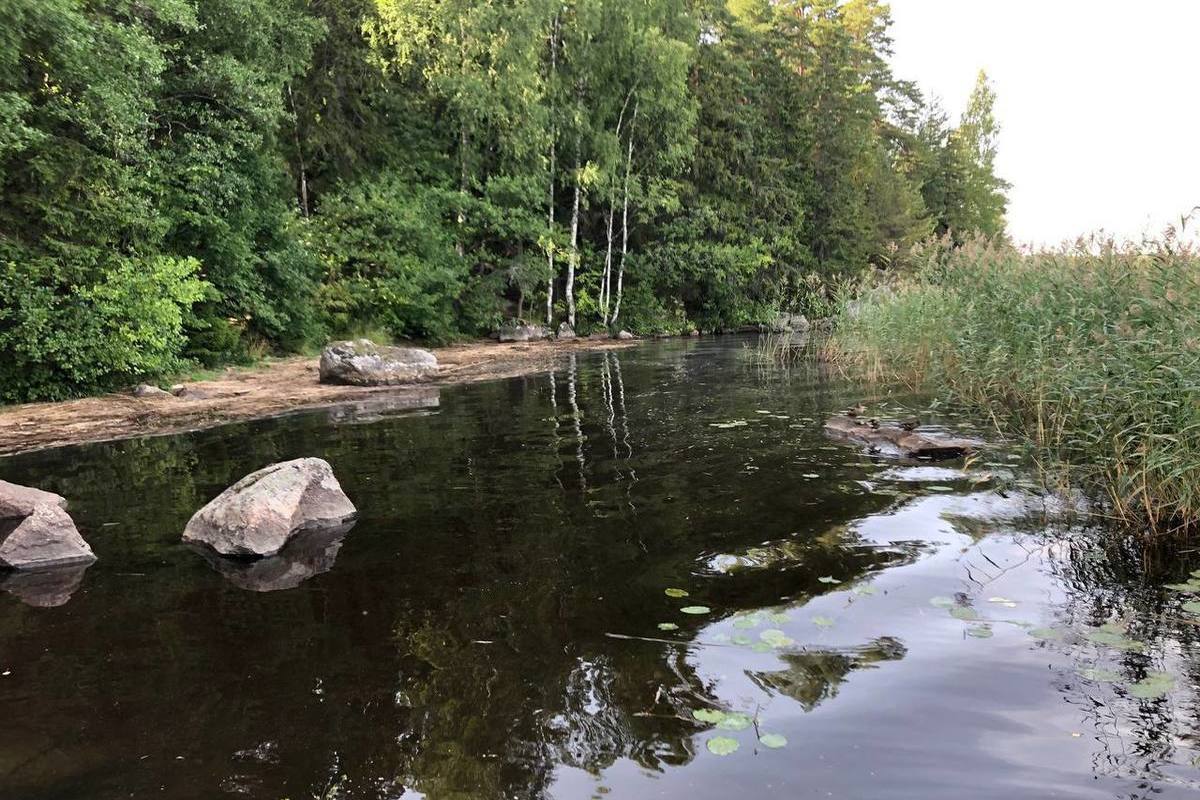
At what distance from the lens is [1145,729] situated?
2801 mm

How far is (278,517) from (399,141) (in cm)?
2183

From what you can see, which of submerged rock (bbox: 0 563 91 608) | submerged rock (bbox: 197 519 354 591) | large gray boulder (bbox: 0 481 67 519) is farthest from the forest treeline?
submerged rock (bbox: 197 519 354 591)

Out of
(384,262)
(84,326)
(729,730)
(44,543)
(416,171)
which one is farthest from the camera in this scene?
(416,171)

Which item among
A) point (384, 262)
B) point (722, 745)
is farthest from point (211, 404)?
point (722, 745)

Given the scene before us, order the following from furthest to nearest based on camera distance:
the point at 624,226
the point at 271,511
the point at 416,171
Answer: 1. the point at 624,226
2. the point at 416,171
3. the point at 271,511

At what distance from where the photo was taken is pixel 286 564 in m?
→ 4.91

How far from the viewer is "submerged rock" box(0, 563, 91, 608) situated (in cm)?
437

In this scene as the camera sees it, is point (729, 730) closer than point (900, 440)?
Yes

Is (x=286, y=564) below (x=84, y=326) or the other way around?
below

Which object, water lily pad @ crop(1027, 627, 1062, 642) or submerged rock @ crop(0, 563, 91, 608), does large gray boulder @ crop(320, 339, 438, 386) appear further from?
water lily pad @ crop(1027, 627, 1062, 642)

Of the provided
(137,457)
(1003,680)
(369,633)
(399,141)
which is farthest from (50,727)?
(399,141)

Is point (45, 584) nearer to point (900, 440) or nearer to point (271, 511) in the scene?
point (271, 511)

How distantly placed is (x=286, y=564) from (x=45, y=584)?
143cm

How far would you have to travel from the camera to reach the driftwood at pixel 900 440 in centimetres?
721
